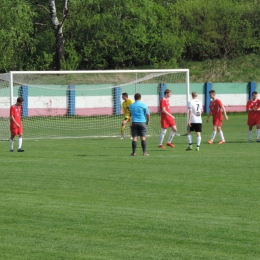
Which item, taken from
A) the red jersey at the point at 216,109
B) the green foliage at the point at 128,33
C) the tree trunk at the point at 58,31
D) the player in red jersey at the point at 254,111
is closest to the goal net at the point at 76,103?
the red jersey at the point at 216,109

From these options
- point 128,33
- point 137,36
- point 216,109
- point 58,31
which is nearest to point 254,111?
point 216,109

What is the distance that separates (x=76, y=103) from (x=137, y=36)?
19.3m

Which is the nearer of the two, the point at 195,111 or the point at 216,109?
the point at 195,111

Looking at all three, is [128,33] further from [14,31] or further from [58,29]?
[14,31]

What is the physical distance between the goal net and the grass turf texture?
10.8 meters

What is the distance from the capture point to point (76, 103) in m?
35.0

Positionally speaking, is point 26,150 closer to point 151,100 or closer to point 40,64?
point 151,100

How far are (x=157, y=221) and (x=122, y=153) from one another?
10772 millimetres

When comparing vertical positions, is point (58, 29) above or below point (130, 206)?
above

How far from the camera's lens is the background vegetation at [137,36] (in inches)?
1951

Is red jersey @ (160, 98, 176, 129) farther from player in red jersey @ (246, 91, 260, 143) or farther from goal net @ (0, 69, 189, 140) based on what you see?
goal net @ (0, 69, 189, 140)

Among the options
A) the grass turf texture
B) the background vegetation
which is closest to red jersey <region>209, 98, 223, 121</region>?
the grass turf texture

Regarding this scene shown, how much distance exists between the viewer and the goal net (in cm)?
3009

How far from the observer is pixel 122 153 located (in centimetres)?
2025
